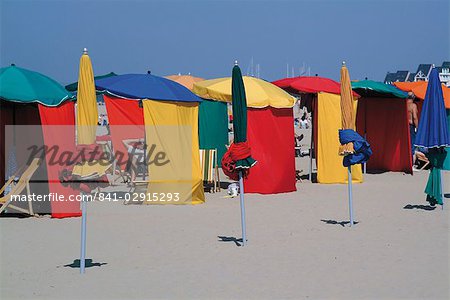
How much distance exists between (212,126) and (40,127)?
22.9ft

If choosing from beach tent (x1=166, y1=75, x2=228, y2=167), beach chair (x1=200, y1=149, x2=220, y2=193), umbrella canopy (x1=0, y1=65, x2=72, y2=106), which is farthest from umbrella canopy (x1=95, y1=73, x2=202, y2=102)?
beach tent (x1=166, y1=75, x2=228, y2=167)

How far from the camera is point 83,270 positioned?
750cm

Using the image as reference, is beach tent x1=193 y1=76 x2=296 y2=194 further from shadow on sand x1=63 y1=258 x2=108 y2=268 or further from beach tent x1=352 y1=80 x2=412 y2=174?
shadow on sand x1=63 y1=258 x2=108 y2=268

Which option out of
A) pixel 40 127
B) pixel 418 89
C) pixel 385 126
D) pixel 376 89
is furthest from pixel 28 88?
pixel 418 89

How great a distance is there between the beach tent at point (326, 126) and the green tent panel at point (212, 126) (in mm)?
3091

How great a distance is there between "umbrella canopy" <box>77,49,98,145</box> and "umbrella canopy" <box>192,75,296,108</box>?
564 cm

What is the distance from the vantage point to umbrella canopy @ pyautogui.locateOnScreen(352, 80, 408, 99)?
16.5 meters

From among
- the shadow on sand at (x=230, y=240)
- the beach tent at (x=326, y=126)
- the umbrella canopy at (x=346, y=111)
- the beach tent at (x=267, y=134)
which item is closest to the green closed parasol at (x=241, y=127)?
the shadow on sand at (x=230, y=240)

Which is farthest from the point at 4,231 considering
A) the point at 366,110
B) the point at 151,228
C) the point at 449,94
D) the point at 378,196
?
the point at 449,94

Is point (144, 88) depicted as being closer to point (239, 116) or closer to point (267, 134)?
point (267, 134)

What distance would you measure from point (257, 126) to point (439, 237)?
5064 mm

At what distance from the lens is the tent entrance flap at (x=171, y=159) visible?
1220 cm

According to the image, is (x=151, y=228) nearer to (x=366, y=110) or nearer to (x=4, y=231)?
(x=4, y=231)

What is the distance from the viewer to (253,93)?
13.7 metres
